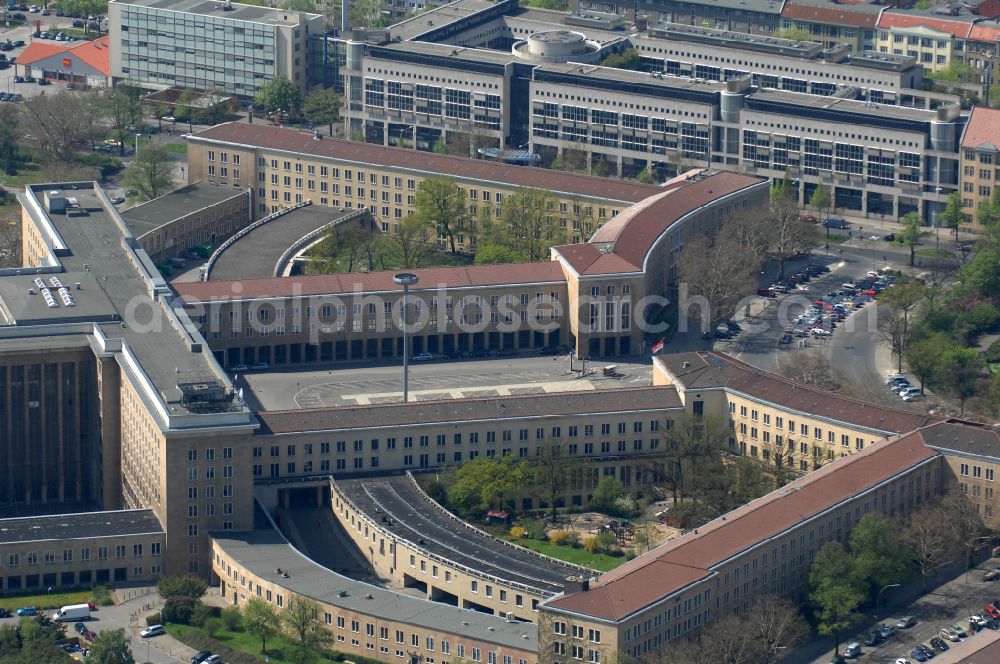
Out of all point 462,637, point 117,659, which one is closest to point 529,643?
point 462,637

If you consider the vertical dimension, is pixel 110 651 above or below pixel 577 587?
below

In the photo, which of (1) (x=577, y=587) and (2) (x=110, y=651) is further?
(1) (x=577, y=587)

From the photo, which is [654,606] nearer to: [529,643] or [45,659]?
[529,643]

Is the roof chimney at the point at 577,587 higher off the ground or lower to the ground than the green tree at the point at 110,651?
higher

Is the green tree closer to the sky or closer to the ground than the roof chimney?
closer to the ground

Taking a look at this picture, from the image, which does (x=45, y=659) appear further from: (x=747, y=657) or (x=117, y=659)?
(x=747, y=657)

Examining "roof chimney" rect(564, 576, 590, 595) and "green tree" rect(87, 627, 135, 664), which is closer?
"roof chimney" rect(564, 576, 590, 595)

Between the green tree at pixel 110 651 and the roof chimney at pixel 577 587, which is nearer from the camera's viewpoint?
the roof chimney at pixel 577 587
